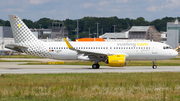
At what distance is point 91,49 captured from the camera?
1528 inches

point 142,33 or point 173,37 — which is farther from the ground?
point 142,33

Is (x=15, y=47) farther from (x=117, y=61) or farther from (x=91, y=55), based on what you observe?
(x=117, y=61)

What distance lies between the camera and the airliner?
3756 centimetres

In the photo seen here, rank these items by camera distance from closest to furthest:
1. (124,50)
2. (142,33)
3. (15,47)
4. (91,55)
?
(91,55) < (124,50) < (15,47) < (142,33)

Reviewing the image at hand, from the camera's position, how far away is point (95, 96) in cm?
1677

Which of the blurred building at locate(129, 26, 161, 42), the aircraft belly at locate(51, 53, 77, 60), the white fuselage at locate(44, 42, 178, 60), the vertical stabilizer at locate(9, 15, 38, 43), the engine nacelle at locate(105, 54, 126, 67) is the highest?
the blurred building at locate(129, 26, 161, 42)

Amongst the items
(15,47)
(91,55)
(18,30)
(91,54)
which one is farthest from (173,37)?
(15,47)

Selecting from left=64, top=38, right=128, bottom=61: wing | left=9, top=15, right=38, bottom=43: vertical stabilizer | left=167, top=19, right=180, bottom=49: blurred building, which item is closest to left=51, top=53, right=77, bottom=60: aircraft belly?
left=64, top=38, right=128, bottom=61: wing

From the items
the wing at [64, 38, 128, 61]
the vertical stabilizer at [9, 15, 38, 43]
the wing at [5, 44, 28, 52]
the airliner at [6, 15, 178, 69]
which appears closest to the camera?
the wing at [64, 38, 128, 61]

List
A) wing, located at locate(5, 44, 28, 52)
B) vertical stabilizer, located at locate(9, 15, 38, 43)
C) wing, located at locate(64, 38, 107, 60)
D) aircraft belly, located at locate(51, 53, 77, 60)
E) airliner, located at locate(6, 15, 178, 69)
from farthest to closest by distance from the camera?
vertical stabilizer, located at locate(9, 15, 38, 43) → aircraft belly, located at locate(51, 53, 77, 60) → wing, located at locate(5, 44, 28, 52) → airliner, located at locate(6, 15, 178, 69) → wing, located at locate(64, 38, 107, 60)

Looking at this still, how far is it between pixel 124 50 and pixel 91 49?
4798mm

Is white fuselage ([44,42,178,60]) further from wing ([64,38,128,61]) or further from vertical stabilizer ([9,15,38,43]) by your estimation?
vertical stabilizer ([9,15,38,43])

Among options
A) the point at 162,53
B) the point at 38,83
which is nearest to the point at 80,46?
the point at 162,53

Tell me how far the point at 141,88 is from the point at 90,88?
3.82m
